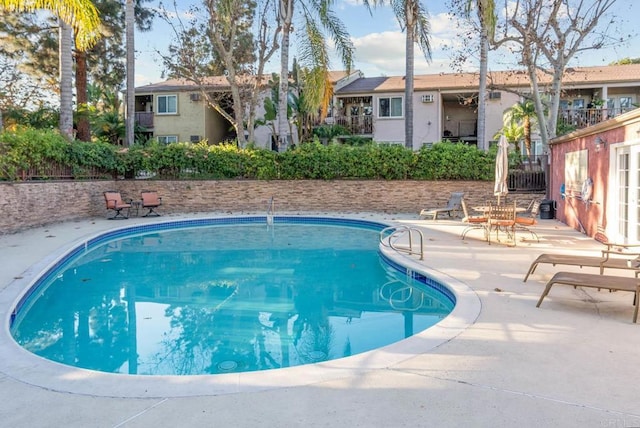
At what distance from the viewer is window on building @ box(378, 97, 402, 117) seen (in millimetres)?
28109

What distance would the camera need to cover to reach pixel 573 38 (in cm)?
1791

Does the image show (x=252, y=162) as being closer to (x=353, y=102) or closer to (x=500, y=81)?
(x=353, y=102)

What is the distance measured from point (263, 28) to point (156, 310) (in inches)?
740

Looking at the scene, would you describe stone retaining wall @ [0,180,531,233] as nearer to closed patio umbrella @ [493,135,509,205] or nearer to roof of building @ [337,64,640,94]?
closed patio umbrella @ [493,135,509,205]

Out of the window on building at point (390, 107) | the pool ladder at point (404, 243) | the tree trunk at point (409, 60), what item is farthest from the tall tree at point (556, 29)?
the pool ladder at point (404, 243)

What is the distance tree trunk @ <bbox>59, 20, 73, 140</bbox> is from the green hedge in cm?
115

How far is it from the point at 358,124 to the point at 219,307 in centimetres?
2239

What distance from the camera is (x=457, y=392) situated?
12.4 feet

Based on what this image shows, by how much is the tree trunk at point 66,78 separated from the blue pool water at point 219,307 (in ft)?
24.1

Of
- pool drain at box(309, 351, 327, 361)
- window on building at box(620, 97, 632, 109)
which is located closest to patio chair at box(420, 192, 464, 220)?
pool drain at box(309, 351, 327, 361)

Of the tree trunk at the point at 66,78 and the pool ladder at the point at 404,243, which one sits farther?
the tree trunk at the point at 66,78

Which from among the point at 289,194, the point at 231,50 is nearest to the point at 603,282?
the point at 289,194

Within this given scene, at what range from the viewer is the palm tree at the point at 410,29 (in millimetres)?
20094

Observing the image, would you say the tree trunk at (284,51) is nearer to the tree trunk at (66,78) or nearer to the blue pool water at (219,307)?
the tree trunk at (66,78)
